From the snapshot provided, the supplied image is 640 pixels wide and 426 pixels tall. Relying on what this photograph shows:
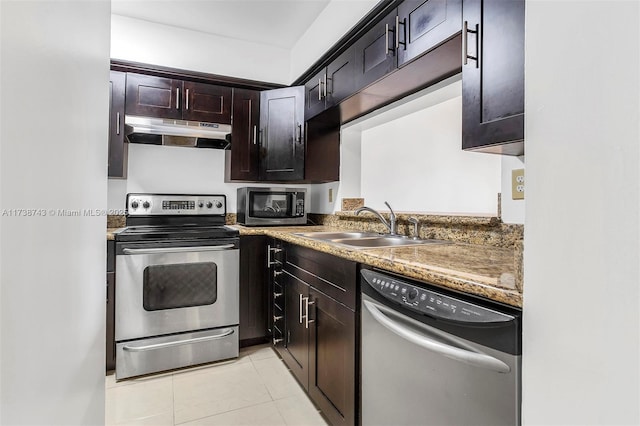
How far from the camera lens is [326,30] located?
234 centimetres

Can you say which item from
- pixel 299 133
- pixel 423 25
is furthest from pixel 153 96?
pixel 423 25

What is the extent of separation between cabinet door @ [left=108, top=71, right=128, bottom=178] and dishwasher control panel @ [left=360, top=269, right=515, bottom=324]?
81.1 inches

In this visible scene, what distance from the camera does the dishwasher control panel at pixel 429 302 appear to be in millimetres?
812

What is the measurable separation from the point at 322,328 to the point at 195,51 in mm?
2383

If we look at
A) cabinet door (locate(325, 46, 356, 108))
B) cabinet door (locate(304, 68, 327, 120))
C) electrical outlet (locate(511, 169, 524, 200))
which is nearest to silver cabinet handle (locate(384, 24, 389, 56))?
cabinet door (locate(325, 46, 356, 108))
